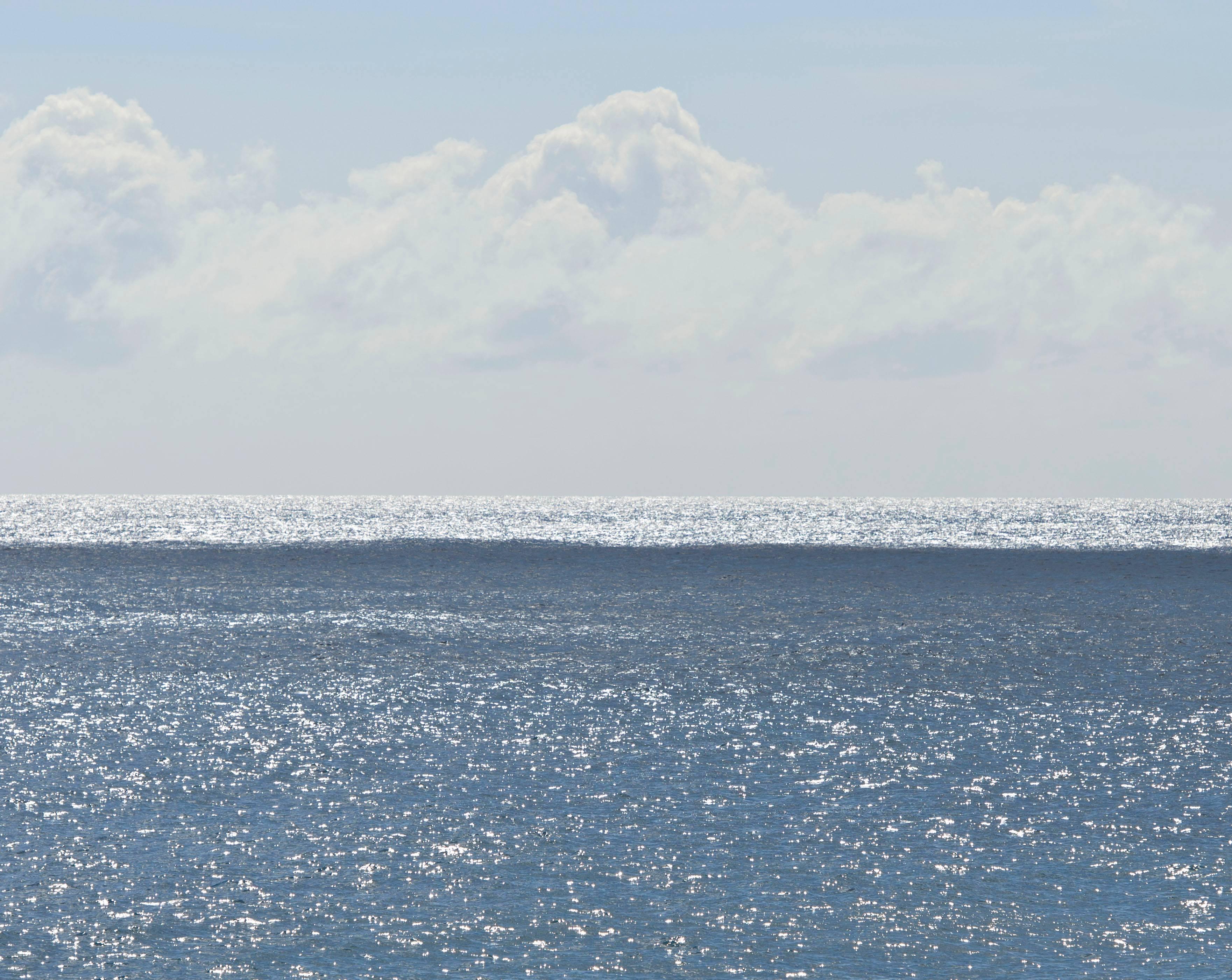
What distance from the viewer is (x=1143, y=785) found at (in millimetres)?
45031

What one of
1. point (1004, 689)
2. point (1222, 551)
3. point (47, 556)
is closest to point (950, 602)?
point (1004, 689)

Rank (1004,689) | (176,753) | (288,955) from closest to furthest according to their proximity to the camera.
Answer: (288,955) < (176,753) < (1004,689)

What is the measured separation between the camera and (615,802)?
1688 inches

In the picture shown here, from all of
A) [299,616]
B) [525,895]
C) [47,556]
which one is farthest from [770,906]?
[47,556]

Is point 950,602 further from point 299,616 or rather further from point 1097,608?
point 299,616

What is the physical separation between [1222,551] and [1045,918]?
→ 608 ft

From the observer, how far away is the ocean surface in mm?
30391

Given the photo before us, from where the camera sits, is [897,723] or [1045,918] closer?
[1045,918]

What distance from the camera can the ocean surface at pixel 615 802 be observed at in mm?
30391

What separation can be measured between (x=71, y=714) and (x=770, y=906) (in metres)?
37.9

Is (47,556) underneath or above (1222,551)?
underneath

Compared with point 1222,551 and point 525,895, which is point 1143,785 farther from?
point 1222,551

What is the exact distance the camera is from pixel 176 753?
166ft

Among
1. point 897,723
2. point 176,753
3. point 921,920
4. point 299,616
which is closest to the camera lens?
point 921,920
